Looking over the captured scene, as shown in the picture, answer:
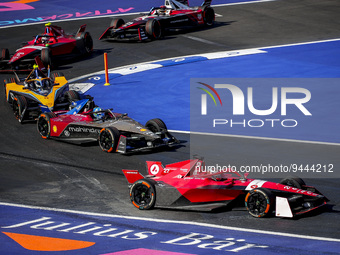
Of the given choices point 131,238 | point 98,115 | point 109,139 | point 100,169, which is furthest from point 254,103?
point 131,238

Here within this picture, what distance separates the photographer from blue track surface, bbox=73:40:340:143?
22.1m

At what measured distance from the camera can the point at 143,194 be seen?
1554cm

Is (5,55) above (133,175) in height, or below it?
above

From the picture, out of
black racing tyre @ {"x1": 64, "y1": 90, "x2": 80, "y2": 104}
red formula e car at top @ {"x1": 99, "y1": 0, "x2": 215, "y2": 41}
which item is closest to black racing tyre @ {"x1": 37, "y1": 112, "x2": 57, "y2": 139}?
black racing tyre @ {"x1": 64, "y1": 90, "x2": 80, "y2": 104}

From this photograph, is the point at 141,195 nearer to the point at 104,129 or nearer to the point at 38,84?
the point at 104,129

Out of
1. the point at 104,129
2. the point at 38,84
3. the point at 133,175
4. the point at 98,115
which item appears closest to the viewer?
the point at 133,175

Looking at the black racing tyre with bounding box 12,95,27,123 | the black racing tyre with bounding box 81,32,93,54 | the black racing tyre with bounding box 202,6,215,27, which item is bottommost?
the black racing tyre with bounding box 12,95,27,123

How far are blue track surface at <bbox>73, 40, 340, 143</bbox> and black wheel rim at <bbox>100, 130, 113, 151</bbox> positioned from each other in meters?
3.53

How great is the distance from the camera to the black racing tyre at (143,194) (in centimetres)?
1531

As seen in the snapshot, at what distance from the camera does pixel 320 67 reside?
29094 mm

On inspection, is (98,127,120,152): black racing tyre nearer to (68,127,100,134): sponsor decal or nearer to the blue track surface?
(68,127,100,134): sponsor decal

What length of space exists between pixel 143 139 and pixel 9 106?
834cm

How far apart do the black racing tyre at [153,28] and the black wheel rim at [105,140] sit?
15468mm

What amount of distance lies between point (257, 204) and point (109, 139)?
22.3ft
